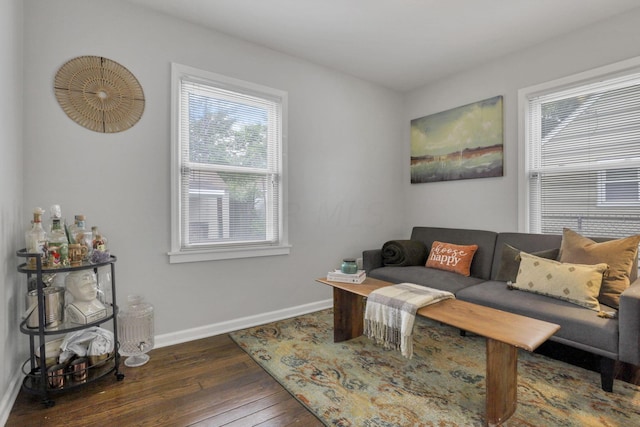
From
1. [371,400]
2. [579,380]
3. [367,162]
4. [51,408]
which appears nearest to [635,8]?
[367,162]

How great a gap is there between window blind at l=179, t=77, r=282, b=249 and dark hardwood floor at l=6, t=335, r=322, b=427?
0.98 meters

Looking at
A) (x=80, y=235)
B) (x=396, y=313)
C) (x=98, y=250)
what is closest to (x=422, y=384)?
(x=396, y=313)

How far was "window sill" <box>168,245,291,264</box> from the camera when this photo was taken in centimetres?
257

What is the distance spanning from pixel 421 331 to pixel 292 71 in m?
2.72

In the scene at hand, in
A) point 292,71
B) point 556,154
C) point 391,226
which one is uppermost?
point 292,71

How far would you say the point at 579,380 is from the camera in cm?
198

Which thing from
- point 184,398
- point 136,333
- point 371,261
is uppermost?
point 371,261

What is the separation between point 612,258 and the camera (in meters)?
2.15

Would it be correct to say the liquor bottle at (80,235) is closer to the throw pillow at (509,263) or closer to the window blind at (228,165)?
the window blind at (228,165)

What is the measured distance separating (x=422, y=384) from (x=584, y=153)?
2376 millimetres

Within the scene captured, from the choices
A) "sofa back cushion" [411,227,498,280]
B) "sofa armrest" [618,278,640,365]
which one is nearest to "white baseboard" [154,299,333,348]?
"sofa back cushion" [411,227,498,280]

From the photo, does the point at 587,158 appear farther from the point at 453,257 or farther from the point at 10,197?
the point at 10,197

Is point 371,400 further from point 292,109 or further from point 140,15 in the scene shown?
point 140,15

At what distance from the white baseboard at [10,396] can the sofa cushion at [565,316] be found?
9.36 feet
